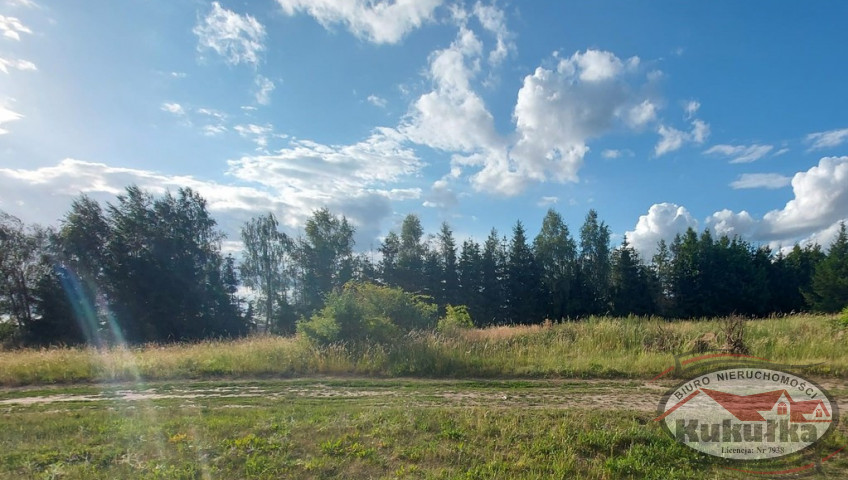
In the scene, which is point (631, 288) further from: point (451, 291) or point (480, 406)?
point (480, 406)

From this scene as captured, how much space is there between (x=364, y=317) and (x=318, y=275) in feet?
124

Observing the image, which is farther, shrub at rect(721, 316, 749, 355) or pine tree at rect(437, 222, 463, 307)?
pine tree at rect(437, 222, 463, 307)

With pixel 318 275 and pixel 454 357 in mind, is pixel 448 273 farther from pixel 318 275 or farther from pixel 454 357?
pixel 454 357

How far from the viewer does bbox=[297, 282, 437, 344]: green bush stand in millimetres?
13641

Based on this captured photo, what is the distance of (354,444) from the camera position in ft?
17.5

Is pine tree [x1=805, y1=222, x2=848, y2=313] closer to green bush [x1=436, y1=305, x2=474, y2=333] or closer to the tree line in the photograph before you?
the tree line

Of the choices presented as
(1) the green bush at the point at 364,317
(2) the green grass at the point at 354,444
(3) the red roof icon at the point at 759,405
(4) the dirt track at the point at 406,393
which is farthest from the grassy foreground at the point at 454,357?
(2) the green grass at the point at 354,444

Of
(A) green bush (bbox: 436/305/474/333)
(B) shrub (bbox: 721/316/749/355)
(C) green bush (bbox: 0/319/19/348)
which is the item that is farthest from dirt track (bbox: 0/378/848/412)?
(C) green bush (bbox: 0/319/19/348)

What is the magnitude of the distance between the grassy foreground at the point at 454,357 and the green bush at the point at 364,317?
24.3 inches

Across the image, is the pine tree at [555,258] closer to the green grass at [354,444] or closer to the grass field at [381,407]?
the grass field at [381,407]

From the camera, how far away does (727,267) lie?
51.8 meters

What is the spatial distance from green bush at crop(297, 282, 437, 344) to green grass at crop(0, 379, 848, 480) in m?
6.23

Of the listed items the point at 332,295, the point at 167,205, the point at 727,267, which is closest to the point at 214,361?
the point at 332,295

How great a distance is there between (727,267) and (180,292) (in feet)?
201
